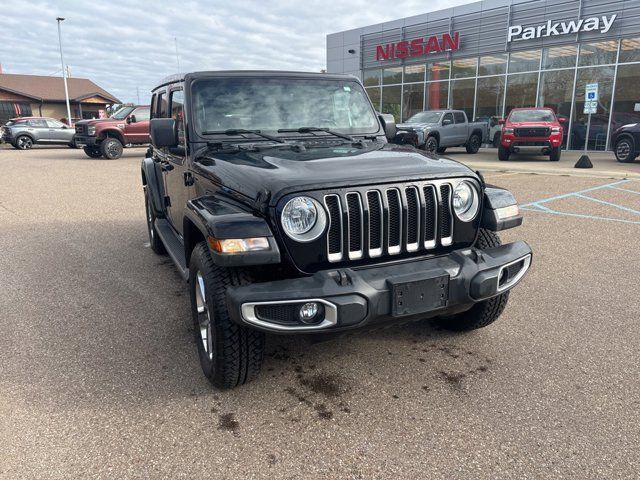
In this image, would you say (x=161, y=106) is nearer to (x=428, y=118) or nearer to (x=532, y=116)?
(x=532, y=116)

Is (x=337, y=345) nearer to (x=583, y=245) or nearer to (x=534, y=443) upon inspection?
(x=534, y=443)

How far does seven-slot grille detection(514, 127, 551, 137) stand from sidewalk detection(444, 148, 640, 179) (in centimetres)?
90

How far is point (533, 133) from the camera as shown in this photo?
15766mm

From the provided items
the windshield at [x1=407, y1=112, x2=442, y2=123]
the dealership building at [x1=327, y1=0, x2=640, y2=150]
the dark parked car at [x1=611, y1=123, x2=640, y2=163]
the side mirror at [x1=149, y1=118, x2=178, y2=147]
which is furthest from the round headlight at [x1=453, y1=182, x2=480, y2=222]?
the windshield at [x1=407, y1=112, x2=442, y2=123]

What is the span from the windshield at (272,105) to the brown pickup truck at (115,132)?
602 inches

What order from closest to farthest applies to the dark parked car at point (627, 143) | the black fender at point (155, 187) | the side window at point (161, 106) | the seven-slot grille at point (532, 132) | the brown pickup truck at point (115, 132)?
the side window at point (161, 106), the black fender at point (155, 187), the dark parked car at point (627, 143), the seven-slot grille at point (532, 132), the brown pickup truck at point (115, 132)

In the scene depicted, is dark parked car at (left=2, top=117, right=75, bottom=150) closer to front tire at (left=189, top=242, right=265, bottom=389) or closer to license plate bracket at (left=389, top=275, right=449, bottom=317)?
front tire at (left=189, top=242, right=265, bottom=389)

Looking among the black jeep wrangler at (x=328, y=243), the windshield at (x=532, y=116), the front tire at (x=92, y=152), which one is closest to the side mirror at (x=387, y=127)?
the black jeep wrangler at (x=328, y=243)

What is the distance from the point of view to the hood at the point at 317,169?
2.59 metres

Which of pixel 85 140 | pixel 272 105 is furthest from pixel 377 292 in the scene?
pixel 85 140

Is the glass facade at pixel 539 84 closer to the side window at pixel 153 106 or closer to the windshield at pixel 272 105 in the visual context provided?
the windshield at pixel 272 105

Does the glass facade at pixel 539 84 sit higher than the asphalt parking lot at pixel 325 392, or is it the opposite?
the glass facade at pixel 539 84

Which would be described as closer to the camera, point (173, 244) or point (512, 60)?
point (173, 244)

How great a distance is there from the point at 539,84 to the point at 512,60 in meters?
1.66
